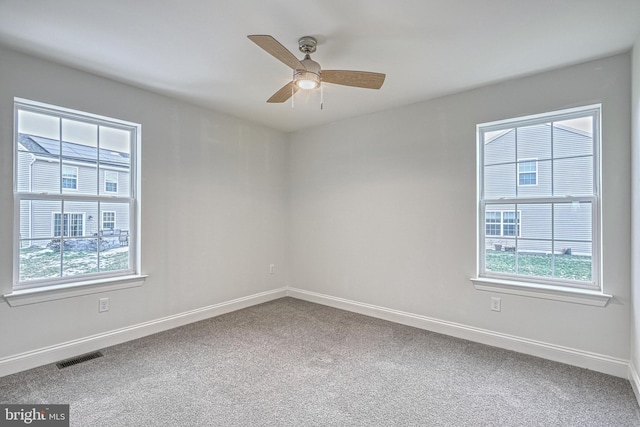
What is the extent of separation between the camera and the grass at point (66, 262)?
2607 mm

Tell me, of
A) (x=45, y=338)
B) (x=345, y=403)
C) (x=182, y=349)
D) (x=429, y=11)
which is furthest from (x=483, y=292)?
(x=45, y=338)

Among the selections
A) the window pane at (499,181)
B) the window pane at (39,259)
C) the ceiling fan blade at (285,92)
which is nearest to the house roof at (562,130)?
the window pane at (499,181)

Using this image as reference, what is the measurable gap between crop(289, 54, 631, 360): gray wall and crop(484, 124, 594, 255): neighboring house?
0.17 m

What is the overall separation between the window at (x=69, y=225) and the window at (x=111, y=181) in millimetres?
334

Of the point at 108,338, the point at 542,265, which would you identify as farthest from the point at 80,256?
the point at 542,265

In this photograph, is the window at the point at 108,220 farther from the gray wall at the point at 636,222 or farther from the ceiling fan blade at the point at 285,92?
the gray wall at the point at 636,222

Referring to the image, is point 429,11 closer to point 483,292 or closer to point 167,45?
point 167,45

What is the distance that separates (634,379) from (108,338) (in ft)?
13.8

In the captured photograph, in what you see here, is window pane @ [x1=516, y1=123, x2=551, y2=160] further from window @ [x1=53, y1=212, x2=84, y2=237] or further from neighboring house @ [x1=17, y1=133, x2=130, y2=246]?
window @ [x1=53, y1=212, x2=84, y2=237]

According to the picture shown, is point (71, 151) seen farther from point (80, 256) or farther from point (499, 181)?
point (499, 181)

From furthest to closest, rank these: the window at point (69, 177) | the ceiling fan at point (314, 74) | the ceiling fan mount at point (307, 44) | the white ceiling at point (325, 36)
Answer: the window at point (69, 177) → the ceiling fan mount at point (307, 44) → the ceiling fan at point (314, 74) → the white ceiling at point (325, 36)

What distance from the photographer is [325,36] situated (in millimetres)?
2258

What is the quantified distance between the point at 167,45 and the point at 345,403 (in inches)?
111

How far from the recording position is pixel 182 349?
115 inches
